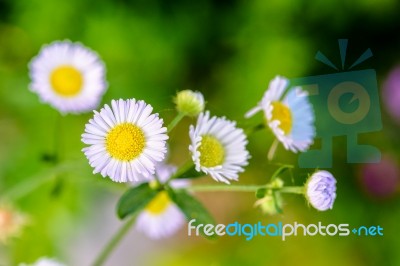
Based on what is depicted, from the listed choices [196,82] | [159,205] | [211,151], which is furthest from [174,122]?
[196,82]

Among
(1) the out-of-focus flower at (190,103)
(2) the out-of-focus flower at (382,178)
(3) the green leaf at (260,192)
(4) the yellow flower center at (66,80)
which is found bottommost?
(3) the green leaf at (260,192)

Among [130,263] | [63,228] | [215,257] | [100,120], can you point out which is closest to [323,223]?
[215,257]

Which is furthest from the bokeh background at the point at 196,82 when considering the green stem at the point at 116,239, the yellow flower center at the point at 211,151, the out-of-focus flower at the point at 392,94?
the yellow flower center at the point at 211,151

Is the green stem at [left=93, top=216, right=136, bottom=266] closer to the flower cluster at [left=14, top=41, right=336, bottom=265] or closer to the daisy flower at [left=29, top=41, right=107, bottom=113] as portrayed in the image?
the flower cluster at [left=14, top=41, right=336, bottom=265]

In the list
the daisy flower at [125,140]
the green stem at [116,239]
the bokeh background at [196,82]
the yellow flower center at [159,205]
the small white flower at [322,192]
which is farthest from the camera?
the bokeh background at [196,82]

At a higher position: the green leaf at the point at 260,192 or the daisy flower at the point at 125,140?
the green leaf at the point at 260,192

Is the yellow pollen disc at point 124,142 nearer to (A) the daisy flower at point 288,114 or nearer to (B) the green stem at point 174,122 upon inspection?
(B) the green stem at point 174,122

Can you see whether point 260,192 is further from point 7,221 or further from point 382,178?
point 382,178

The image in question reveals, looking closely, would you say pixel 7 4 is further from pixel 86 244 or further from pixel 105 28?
pixel 86 244
